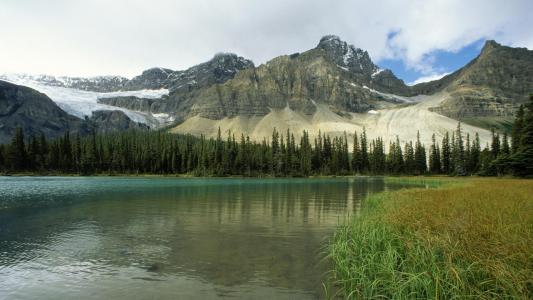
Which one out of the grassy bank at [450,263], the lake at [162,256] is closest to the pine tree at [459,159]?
the lake at [162,256]

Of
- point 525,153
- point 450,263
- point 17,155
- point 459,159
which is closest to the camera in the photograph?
point 450,263

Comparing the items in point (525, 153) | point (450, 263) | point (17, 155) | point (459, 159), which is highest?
point (17, 155)

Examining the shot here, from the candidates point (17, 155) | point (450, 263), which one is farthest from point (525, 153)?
point (17, 155)

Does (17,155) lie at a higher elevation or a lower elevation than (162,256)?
higher

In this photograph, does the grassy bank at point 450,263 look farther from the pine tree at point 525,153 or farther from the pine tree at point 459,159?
the pine tree at point 459,159

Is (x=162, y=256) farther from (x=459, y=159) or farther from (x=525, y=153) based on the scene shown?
(x=459, y=159)

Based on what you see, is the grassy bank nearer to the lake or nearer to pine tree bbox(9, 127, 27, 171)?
the lake

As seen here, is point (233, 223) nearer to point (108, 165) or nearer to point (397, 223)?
point (397, 223)

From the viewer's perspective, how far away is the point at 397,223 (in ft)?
57.2

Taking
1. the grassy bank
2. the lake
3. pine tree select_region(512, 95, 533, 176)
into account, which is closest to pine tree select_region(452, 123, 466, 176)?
pine tree select_region(512, 95, 533, 176)

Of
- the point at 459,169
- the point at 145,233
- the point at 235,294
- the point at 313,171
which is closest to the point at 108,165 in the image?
the point at 313,171

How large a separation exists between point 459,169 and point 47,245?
17546cm

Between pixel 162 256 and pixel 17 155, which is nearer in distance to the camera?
pixel 162 256

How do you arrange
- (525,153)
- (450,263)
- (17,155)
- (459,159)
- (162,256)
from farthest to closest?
(459,159) < (17,155) < (525,153) < (162,256) < (450,263)
